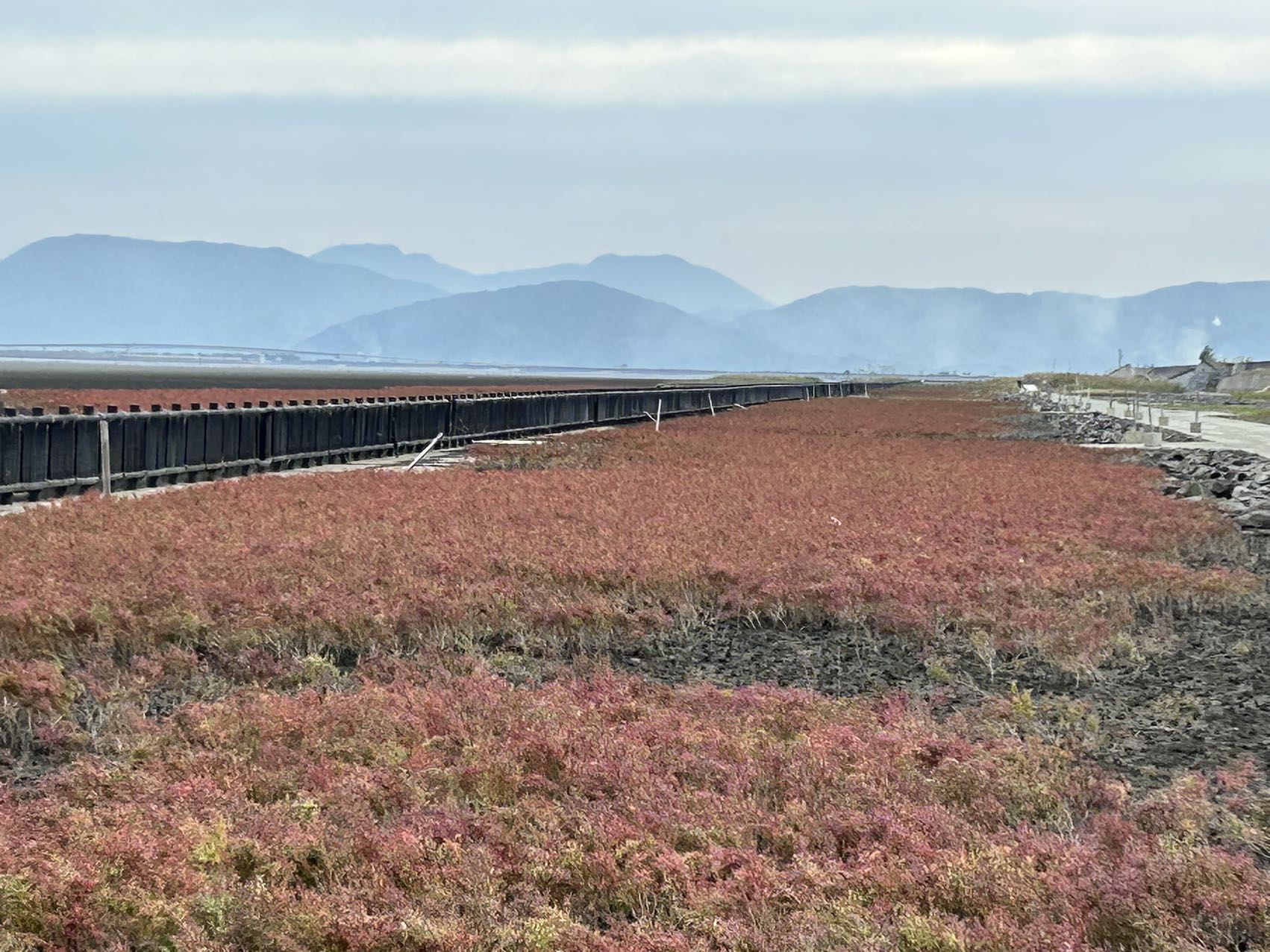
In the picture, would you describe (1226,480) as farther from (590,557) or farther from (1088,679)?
(1088,679)

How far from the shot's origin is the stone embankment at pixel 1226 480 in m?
20.9

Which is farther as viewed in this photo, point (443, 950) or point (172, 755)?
point (172, 755)

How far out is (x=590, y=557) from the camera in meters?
14.9

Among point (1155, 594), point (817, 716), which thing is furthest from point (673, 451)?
point (817, 716)

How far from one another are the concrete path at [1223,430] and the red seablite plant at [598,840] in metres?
28.2

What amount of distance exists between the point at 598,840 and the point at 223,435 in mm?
21782

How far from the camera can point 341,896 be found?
5.72 m

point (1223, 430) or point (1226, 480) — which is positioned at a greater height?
point (1223, 430)

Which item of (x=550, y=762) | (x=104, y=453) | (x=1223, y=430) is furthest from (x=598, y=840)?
(x=1223, y=430)

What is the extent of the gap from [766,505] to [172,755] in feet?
43.8

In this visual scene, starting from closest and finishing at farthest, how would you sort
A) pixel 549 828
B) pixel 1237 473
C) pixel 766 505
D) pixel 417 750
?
pixel 549 828 < pixel 417 750 < pixel 766 505 < pixel 1237 473

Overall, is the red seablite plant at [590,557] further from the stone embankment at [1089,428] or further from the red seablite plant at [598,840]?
the stone embankment at [1089,428]

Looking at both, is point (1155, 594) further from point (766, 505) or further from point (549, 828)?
point (549, 828)

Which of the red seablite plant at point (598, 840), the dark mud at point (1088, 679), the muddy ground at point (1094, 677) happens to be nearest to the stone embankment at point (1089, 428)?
the muddy ground at point (1094, 677)
